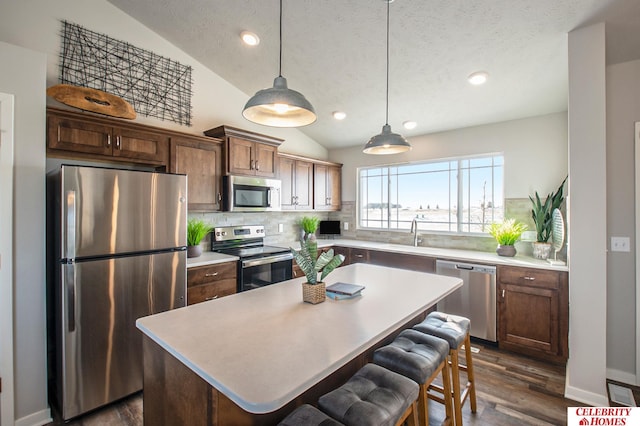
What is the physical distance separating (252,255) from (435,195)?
2580 millimetres

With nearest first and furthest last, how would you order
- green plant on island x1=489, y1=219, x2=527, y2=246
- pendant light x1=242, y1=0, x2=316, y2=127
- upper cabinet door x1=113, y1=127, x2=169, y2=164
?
pendant light x1=242, y1=0, x2=316, y2=127 → upper cabinet door x1=113, y1=127, x2=169, y2=164 → green plant on island x1=489, y1=219, x2=527, y2=246

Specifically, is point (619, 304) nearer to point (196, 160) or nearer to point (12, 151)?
point (196, 160)

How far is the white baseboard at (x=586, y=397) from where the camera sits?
2160mm

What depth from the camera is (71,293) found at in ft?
6.66

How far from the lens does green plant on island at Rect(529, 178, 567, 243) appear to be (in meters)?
3.06

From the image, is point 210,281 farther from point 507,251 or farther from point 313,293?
point 507,251

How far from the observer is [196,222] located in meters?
3.42

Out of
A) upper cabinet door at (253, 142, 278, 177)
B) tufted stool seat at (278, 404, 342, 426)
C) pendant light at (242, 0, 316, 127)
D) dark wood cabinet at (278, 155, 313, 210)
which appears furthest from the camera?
dark wood cabinet at (278, 155, 313, 210)

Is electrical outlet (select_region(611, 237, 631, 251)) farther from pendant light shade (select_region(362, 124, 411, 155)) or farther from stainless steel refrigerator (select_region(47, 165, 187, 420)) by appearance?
stainless steel refrigerator (select_region(47, 165, 187, 420))

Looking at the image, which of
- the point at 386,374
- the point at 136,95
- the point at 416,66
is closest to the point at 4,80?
the point at 136,95

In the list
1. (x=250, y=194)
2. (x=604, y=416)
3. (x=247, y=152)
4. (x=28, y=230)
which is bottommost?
(x=604, y=416)

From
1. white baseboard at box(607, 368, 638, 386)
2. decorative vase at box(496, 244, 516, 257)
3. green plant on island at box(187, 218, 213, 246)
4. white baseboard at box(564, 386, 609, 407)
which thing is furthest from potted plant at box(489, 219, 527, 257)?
green plant on island at box(187, 218, 213, 246)

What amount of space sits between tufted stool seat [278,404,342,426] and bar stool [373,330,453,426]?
522mm

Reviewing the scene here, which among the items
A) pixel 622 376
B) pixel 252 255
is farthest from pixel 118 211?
pixel 622 376
